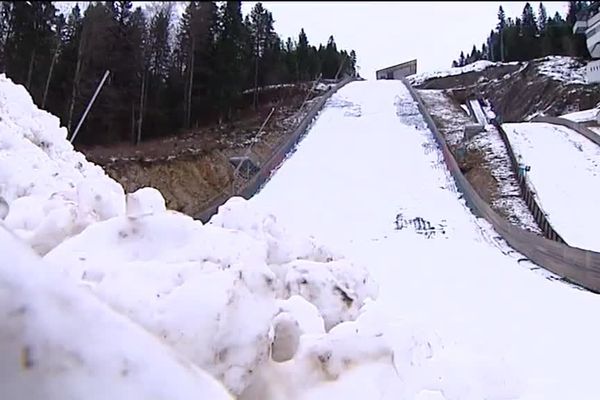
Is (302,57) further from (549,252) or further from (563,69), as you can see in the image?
(549,252)

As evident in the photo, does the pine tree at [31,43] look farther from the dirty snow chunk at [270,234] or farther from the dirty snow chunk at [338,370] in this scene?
the dirty snow chunk at [338,370]

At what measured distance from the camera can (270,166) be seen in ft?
66.5

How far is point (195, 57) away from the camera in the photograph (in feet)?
111

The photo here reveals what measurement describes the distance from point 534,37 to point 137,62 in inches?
1380

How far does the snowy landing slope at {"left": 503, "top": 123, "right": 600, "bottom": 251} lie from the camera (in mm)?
12094

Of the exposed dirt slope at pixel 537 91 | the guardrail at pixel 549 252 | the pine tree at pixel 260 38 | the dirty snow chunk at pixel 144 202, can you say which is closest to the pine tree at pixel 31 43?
the pine tree at pixel 260 38

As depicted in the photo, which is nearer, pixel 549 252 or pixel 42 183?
pixel 42 183

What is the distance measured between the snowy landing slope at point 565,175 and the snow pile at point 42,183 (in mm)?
8081

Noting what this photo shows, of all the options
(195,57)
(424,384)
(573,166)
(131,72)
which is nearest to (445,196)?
(573,166)

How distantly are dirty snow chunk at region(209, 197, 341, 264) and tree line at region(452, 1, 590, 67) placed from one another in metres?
40.2

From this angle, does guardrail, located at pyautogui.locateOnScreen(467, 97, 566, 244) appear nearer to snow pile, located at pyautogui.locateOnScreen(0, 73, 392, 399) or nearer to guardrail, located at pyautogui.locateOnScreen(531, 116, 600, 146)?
guardrail, located at pyautogui.locateOnScreen(531, 116, 600, 146)

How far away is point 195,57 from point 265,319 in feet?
105

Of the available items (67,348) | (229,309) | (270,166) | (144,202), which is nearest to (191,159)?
(270,166)

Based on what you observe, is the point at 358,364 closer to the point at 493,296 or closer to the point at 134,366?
the point at 134,366
